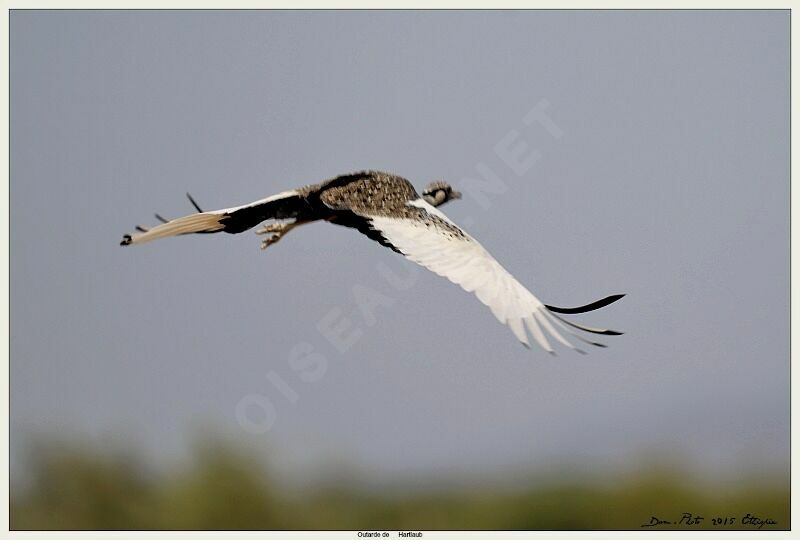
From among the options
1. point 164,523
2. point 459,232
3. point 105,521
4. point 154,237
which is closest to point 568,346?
point 459,232

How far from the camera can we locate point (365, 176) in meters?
8.78

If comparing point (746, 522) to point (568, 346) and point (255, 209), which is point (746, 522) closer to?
point (568, 346)

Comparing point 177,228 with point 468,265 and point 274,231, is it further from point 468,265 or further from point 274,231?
point 468,265

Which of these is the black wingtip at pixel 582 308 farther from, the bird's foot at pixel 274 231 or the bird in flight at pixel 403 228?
the bird's foot at pixel 274 231

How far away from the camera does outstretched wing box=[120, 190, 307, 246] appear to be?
29.0 ft

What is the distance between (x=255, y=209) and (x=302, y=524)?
4.43m

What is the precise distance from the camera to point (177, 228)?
9250 mm

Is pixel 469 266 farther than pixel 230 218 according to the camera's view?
No

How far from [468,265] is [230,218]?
7.62 feet
